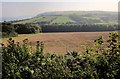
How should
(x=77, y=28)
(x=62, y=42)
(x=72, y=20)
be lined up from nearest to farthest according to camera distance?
(x=62, y=42) < (x=77, y=28) < (x=72, y=20)

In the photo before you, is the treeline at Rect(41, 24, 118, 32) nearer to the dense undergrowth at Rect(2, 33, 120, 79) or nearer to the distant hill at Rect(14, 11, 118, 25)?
the distant hill at Rect(14, 11, 118, 25)

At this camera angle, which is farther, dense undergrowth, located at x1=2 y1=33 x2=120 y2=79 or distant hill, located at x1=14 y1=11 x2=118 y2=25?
distant hill, located at x1=14 y1=11 x2=118 y2=25

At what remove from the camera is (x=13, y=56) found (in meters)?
5.68

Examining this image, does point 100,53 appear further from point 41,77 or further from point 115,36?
point 41,77

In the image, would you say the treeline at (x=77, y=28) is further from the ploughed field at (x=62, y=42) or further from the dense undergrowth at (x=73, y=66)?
the dense undergrowth at (x=73, y=66)

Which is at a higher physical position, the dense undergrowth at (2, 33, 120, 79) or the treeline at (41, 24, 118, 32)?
the dense undergrowth at (2, 33, 120, 79)

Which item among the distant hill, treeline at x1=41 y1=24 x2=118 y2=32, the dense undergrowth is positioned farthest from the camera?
the distant hill

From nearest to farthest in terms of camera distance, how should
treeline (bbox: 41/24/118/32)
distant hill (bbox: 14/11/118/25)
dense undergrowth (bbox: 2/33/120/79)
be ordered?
dense undergrowth (bbox: 2/33/120/79) < treeline (bbox: 41/24/118/32) < distant hill (bbox: 14/11/118/25)

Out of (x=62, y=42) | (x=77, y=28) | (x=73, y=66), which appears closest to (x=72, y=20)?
(x=77, y=28)

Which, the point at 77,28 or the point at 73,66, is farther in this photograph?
the point at 77,28

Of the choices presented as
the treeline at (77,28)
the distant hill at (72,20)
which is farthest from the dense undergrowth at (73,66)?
the distant hill at (72,20)

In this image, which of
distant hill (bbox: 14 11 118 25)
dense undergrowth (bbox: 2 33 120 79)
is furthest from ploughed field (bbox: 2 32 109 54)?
distant hill (bbox: 14 11 118 25)

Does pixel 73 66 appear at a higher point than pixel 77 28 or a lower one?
higher

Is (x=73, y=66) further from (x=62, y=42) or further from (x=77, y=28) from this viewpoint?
(x=77, y=28)
